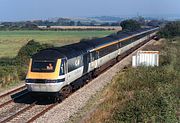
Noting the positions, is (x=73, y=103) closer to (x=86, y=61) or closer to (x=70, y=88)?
(x=70, y=88)

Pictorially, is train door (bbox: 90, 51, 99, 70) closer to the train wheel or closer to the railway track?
the train wheel

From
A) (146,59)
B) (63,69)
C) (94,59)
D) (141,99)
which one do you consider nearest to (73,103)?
(63,69)

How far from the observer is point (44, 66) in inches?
795

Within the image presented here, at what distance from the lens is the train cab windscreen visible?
20125 mm

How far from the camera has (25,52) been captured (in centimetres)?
4434

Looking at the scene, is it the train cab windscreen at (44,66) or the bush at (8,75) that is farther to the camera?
the bush at (8,75)

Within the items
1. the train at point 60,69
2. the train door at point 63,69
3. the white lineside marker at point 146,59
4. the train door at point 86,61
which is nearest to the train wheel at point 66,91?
the train at point 60,69

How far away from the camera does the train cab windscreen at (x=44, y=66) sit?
2012 centimetres

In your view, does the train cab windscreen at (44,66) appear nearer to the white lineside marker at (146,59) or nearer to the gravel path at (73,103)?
the gravel path at (73,103)

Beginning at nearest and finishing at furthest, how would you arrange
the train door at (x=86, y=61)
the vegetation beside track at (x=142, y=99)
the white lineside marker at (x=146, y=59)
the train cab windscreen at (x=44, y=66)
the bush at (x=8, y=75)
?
the vegetation beside track at (x=142, y=99) → the train cab windscreen at (x=44, y=66) → the train door at (x=86, y=61) → the bush at (x=8, y=75) → the white lineside marker at (x=146, y=59)

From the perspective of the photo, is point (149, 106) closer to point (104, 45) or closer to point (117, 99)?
point (117, 99)

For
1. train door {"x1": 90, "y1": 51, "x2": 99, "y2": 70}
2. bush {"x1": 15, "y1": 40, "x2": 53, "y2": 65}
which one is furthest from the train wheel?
bush {"x1": 15, "y1": 40, "x2": 53, "y2": 65}

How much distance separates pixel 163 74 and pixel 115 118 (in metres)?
10.3

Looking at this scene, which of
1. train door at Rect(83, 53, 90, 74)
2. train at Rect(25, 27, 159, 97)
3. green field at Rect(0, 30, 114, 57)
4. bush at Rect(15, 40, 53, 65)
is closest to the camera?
train at Rect(25, 27, 159, 97)
